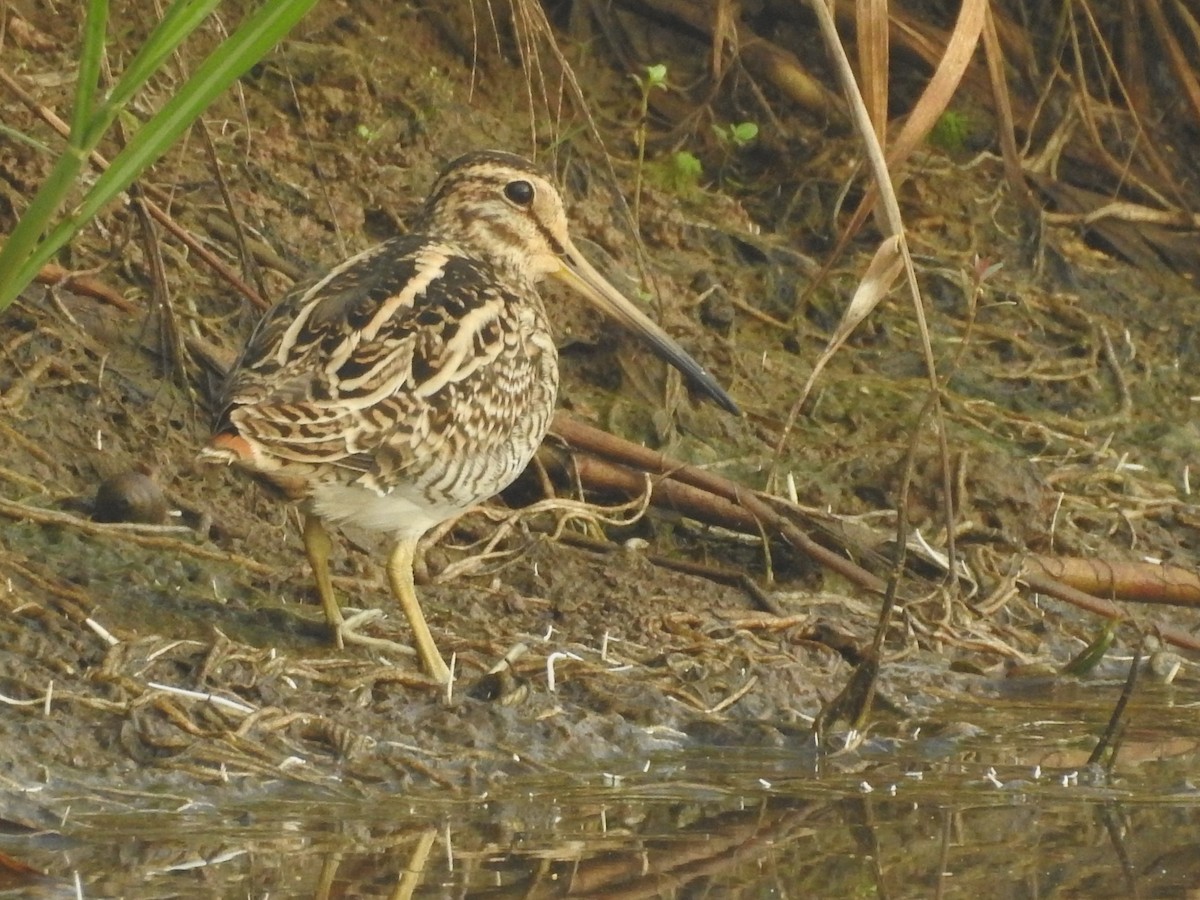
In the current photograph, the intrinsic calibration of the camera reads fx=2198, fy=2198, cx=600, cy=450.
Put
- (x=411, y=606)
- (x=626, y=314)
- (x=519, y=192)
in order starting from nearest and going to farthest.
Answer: (x=411, y=606) → (x=519, y=192) → (x=626, y=314)

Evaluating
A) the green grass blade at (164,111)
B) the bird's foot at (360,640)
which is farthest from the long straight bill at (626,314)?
the green grass blade at (164,111)

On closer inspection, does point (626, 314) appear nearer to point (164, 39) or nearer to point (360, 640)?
point (360, 640)

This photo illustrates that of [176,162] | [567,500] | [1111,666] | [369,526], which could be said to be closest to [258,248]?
[176,162]

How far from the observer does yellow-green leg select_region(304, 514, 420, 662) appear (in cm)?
493

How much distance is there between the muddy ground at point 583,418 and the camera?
455cm

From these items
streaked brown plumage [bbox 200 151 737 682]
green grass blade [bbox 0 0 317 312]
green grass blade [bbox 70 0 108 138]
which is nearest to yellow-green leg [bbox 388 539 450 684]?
streaked brown plumage [bbox 200 151 737 682]

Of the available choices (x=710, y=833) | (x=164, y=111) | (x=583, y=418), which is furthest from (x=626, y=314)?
(x=164, y=111)

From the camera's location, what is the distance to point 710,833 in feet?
13.2

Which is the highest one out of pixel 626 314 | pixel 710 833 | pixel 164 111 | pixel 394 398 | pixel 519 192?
pixel 164 111

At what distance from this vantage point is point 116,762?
4.15 m

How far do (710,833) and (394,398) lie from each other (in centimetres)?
119

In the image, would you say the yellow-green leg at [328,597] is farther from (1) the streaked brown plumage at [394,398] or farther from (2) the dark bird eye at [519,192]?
(2) the dark bird eye at [519,192]

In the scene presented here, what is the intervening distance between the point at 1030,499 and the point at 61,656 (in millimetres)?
2864

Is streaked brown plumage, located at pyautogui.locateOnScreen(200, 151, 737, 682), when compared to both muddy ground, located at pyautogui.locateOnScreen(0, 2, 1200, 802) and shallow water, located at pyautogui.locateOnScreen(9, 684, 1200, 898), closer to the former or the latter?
muddy ground, located at pyautogui.locateOnScreen(0, 2, 1200, 802)
